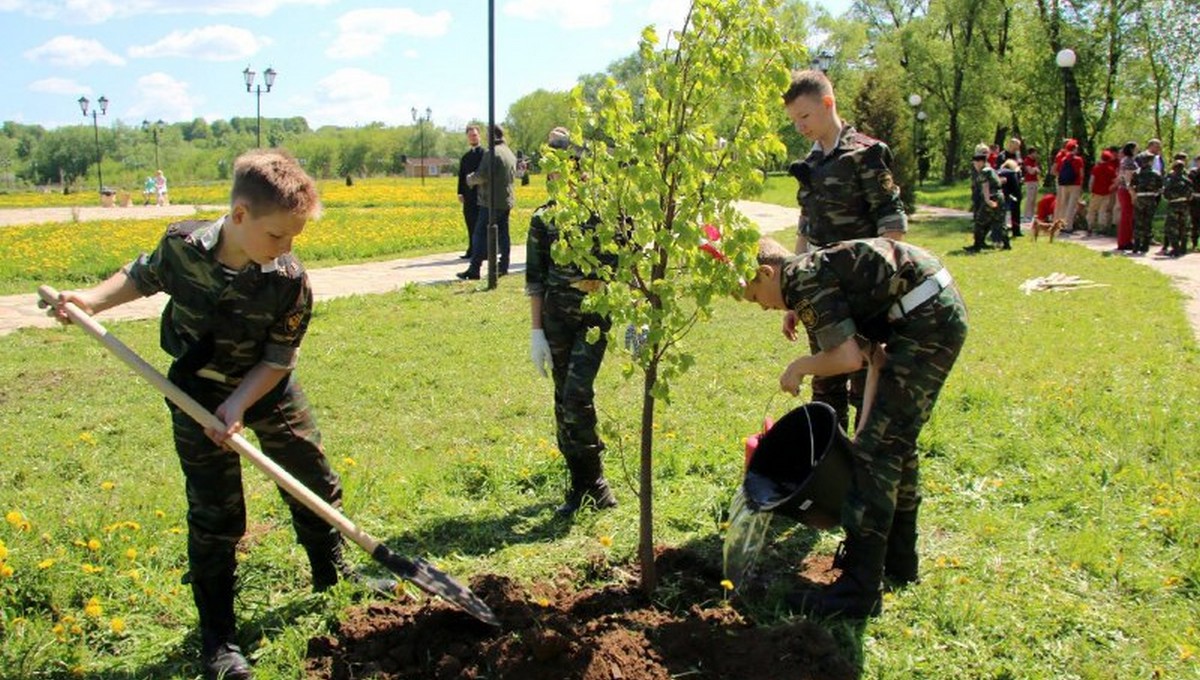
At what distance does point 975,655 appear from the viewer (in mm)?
3389

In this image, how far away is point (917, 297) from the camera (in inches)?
137

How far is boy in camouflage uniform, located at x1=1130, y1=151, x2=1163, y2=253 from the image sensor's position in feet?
52.7

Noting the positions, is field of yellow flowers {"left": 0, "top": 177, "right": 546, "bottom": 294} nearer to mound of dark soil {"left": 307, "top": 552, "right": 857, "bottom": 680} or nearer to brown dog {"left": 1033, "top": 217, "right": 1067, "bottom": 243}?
brown dog {"left": 1033, "top": 217, "right": 1067, "bottom": 243}

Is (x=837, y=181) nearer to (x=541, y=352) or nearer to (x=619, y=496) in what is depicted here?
(x=541, y=352)

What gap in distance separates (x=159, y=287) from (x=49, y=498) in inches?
90.7

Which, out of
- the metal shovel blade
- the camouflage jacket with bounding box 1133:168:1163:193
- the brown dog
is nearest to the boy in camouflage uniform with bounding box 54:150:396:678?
the metal shovel blade

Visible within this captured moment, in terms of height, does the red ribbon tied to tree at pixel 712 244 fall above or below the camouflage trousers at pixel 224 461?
above

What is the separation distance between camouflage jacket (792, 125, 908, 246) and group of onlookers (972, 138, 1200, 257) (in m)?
13.1

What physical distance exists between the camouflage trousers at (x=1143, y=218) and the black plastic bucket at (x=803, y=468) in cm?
1499

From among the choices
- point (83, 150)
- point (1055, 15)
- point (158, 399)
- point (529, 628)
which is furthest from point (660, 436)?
point (83, 150)

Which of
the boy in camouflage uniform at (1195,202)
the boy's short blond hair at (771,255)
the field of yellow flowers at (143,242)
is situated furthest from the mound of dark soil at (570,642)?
the boy in camouflage uniform at (1195,202)

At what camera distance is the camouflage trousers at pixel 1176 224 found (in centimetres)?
1566

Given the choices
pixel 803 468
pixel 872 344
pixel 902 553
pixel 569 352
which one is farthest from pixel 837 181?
pixel 902 553

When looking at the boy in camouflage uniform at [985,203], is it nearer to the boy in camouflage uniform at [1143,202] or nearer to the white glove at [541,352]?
the boy in camouflage uniform at [1143,202]
